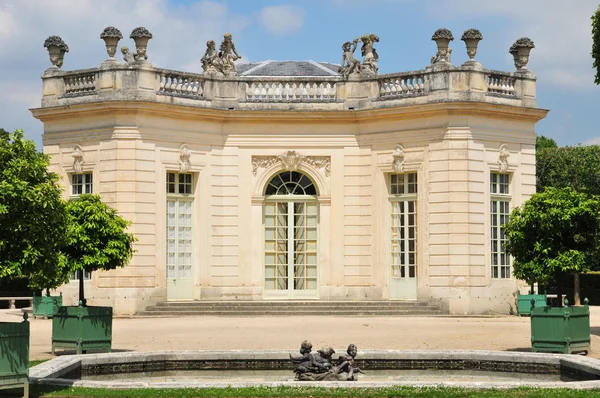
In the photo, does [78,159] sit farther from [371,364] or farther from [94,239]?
[371,364]

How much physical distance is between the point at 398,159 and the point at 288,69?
493cm

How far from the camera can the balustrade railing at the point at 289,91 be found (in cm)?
2930

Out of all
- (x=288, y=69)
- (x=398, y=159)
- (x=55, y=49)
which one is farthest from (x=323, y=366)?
(x=288, y=69)

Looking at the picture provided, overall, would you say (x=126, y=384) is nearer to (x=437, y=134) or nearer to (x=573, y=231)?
(x=573, y=231)

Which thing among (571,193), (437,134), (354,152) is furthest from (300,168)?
(571,193)

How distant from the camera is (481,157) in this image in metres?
27.7

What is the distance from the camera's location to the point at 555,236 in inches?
743

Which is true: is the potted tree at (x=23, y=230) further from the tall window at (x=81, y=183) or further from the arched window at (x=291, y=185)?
the arched window at (x=291, y=185)

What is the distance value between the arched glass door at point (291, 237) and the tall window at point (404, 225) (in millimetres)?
1967

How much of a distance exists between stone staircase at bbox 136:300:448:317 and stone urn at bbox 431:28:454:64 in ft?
19.0

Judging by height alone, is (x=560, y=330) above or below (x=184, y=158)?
below

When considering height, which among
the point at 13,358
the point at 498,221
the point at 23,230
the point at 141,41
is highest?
the point at 141,41

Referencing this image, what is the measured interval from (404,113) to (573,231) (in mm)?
9693

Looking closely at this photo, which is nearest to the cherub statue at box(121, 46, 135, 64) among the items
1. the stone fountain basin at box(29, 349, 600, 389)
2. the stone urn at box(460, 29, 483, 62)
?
the stone urn at box(460, 29, 483, 62)
